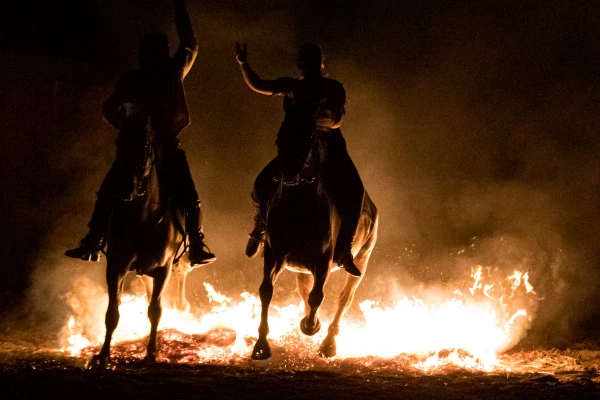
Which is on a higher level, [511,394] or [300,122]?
[300,122]

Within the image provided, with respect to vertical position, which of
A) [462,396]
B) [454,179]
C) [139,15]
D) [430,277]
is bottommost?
[462,396]

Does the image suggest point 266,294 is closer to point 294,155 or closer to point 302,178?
point 302,178

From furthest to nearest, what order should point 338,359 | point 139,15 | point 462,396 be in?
point 139,15, point 338,359, point 462,396

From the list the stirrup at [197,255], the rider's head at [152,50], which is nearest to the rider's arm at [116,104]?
the rider's head at [152,50]

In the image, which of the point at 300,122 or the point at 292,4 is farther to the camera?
the point at 292,4

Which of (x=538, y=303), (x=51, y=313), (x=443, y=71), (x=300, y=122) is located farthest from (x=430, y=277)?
(x=51, y=313)

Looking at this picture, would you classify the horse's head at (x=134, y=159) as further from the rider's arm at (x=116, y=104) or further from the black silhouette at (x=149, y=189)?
the rider's arm at (x=116, y=104)

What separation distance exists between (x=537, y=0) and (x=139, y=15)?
865 cm

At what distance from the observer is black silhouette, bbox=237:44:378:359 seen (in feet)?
22.6

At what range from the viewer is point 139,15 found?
1301 cm

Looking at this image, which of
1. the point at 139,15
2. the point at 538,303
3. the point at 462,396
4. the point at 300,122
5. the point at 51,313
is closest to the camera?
the point at 462,396

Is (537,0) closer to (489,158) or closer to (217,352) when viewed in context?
(489,158)

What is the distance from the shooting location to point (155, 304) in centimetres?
769

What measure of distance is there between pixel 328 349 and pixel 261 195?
2.31m
